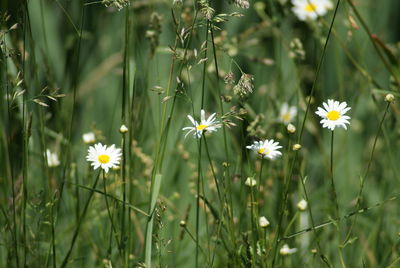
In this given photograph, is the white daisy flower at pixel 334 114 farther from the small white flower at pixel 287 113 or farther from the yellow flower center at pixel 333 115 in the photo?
the small white flower at pixel 287 113

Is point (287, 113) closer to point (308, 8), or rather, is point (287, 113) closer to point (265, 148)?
point (308, 8)

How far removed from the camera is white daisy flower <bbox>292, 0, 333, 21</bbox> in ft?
7.76

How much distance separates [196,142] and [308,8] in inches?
25.9

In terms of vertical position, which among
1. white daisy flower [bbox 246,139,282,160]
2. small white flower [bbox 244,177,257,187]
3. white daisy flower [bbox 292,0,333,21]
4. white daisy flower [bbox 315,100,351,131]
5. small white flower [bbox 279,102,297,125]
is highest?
white daisy flower [bbox 292,0,333,21]

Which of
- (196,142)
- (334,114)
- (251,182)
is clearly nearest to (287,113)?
(196,142)

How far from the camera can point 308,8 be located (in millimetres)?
2488

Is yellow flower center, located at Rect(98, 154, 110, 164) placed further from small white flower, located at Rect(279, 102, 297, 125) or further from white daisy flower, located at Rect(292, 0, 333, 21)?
white daisy flower, located at Rect(292, 0, 333, 21)

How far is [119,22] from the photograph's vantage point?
114 inches

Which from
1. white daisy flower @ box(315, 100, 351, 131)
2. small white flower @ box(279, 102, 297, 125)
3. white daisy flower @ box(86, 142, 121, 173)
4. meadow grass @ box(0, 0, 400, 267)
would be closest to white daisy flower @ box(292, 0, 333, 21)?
meadow grass @ box(0, 0, 400, 267)

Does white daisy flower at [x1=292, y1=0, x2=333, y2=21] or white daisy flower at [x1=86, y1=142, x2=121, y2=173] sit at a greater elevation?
white daisy flower at [x1=292, y1=0, x2=333, y2=21]

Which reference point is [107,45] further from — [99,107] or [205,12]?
[205,12]

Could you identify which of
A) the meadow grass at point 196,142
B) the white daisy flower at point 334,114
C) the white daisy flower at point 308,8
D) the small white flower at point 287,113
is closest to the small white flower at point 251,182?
the meadow grass at point 196,142

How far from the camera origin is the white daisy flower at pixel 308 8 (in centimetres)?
237

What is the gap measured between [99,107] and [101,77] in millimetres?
129
